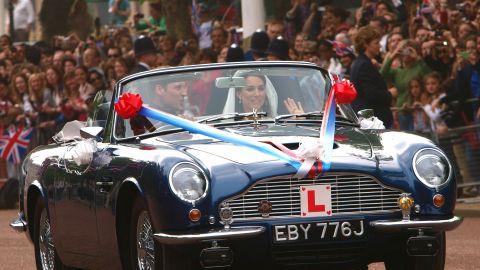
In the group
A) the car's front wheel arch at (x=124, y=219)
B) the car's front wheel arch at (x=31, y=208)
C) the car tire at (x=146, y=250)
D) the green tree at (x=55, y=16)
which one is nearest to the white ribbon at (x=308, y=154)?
the car tire at (x=146, y=250)

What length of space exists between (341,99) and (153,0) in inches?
892

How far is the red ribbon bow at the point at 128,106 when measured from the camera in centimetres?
1027

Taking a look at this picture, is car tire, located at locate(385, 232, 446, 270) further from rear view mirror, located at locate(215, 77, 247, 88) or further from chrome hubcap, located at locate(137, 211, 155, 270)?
rear view mirror, located at locate(215, 77, 247, 88)

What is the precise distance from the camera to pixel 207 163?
8.95 metres

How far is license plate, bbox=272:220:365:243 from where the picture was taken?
881 centimetres

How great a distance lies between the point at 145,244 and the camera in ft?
30.9

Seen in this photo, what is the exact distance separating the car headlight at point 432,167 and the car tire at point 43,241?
3.54 metres

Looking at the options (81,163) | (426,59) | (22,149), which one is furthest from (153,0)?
(81,163)

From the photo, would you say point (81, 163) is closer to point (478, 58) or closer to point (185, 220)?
point (185, 220)

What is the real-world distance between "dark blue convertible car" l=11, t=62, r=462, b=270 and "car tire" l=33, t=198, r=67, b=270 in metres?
1.18

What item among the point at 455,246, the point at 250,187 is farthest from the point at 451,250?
the point at 250,187

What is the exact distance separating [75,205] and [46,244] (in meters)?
1.41

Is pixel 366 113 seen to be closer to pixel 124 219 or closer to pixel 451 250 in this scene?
pixel 124 219

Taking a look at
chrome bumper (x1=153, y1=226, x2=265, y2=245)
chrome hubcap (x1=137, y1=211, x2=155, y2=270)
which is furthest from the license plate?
chrome hubcap (x1=137, y1=211, x2=155, y2=270)
